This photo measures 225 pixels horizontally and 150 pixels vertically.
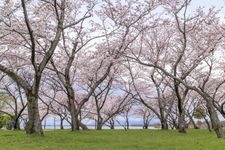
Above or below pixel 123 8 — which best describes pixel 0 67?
below

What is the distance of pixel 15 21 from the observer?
88.8ft

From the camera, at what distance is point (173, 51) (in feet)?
117

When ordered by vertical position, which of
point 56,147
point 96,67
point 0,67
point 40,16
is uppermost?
point 40,16

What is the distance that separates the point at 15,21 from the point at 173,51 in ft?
48.1

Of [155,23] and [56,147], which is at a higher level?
[155,23]

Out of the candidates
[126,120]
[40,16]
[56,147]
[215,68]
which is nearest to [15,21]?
[40,16]

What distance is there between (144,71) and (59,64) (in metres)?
10.1

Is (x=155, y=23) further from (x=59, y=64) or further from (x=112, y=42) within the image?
(x=59, y=64)

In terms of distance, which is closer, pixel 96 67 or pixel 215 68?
pixel 96 67

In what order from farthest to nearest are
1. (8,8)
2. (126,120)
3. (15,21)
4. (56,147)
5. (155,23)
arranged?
(126,120) < (155,23) < (15,21) < (8,8) < (56,147)

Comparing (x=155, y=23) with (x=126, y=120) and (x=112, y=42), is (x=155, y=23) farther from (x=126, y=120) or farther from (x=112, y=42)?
(x=126, y=120)

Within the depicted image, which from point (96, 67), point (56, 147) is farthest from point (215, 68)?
point (56, 147)

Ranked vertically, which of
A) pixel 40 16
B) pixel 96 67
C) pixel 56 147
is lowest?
pixel 56 147

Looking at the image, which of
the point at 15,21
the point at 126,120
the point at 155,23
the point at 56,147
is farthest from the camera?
the point at 126,120
